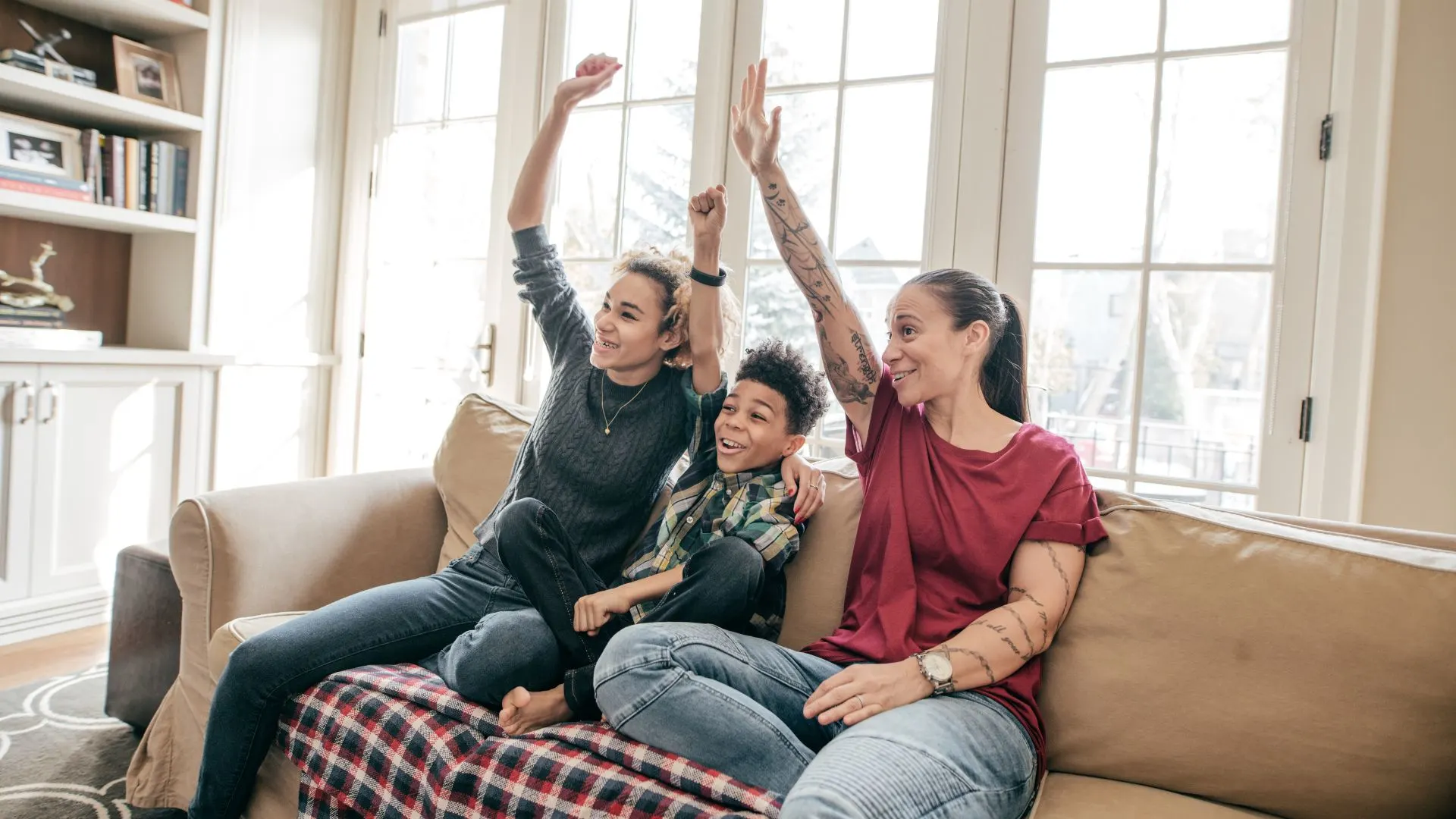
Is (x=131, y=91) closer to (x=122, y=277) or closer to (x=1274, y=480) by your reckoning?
(x=122, y=277)

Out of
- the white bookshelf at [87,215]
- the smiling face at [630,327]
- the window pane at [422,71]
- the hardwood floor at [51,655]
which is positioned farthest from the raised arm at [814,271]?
the white bookshelf at [87,215]

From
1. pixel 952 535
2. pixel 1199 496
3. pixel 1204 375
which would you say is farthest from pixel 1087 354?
pixel 952 535

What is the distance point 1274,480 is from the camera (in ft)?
6.54

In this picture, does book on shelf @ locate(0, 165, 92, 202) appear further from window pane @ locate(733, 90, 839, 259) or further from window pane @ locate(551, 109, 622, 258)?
window pane @ locate(733, 90, 839, 259)

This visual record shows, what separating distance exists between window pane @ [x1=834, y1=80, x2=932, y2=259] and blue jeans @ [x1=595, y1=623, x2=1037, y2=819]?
4.47 ft

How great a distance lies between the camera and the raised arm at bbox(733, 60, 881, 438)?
61.7 inches

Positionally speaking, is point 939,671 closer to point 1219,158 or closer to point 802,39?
point 1219,158

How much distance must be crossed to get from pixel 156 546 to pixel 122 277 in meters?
1.60

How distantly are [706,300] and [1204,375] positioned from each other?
1.22 meters

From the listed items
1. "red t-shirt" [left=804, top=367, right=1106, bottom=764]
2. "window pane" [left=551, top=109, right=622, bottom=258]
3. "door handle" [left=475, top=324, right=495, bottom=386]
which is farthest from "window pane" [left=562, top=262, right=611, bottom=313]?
"red t-shirt" [left=804, top=367, right=1106, bottom=764]

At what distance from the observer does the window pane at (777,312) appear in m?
2.51

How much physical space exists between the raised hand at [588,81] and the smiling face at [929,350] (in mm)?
739

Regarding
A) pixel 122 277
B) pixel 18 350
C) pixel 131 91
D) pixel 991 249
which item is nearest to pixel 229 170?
pixel 131 91

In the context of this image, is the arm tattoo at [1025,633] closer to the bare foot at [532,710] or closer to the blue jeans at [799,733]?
the blue jeans at [799,733]
